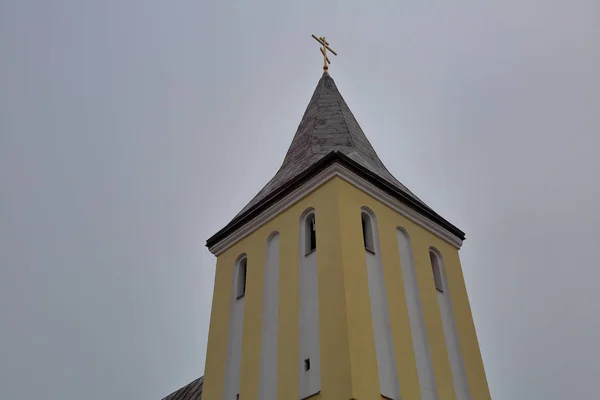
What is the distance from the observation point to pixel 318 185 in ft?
47.2

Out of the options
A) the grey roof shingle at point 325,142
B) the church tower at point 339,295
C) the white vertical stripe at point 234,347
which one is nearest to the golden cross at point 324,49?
the grey roof shingle at point 325,142

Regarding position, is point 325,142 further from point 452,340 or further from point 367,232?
point 452,340

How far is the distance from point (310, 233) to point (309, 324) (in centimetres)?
250

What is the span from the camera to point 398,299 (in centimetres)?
1322

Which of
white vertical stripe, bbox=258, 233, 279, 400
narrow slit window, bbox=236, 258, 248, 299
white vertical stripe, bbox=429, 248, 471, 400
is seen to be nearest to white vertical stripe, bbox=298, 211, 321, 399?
white vertical stripe, bbox=258, 233, 279, 400

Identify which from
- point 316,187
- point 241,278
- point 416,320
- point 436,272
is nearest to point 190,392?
point 241,278

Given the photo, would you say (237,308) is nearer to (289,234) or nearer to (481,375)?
(289,234)

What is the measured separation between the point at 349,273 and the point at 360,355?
5.83 ft

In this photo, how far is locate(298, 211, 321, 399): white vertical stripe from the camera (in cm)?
1162

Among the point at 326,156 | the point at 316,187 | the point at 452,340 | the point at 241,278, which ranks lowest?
the point at 452,340

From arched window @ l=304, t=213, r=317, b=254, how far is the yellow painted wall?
0.75 feet

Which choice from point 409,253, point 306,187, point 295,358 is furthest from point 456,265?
point 295,358

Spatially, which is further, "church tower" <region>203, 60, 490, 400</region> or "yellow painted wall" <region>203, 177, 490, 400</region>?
"church tower" <region>203, 60, 490, 400</region>

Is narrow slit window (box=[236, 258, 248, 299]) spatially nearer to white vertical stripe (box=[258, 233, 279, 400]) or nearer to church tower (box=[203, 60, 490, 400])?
church tower (box=[203, 60, 490, 400])
